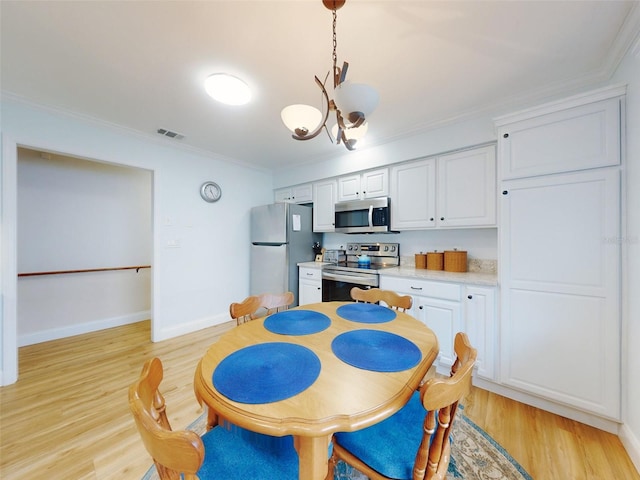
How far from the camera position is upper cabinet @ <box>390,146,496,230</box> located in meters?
2.21

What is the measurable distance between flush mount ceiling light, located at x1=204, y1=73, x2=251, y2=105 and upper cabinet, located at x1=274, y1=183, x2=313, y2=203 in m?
1.74

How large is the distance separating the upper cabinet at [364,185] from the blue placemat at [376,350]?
205cm

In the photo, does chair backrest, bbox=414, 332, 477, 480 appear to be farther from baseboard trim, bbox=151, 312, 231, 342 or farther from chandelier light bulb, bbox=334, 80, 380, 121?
baseboard trim, bbox=151, 312, 231, 342

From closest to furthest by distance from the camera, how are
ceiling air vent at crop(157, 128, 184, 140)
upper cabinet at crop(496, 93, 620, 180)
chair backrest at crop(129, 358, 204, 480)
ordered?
1. chair backrest at crop(129, 358, 204, 480)
2. upper cabinet at crop(496, 93, 620, 180)
3. ceiling air vent at crop(157, 128, 184, 140)

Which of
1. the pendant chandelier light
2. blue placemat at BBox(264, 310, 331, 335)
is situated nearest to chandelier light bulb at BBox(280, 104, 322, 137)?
the pendant chandelier light

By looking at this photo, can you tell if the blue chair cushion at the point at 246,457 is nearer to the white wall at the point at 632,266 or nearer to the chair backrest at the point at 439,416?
the chair backrest at the point at 439,416

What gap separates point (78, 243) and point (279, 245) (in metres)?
2.65

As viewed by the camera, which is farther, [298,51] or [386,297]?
[386,297]

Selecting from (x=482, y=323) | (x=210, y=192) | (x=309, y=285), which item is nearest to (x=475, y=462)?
(x=482, y=323)

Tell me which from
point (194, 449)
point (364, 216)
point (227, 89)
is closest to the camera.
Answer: point (194, 449)

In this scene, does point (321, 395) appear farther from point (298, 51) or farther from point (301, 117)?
point (298, 51)

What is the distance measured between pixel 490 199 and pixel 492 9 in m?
1.39

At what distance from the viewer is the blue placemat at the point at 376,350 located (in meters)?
0.93

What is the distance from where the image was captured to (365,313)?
1513 mm
